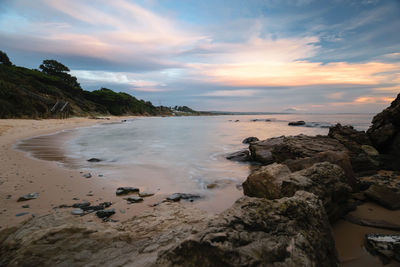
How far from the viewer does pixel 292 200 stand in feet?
6.82

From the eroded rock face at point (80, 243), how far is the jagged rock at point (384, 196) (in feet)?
12.1

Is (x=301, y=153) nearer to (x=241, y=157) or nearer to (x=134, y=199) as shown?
(x=241, y=157)

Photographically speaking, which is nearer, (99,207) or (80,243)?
(80,243)

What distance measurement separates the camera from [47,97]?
112 feet

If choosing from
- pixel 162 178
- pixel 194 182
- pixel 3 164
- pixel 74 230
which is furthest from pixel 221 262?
pixel 3 164

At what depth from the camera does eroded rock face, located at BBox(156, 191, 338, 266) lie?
1473mm

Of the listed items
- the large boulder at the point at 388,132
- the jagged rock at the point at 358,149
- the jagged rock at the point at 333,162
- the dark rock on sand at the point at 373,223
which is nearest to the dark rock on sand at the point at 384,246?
the dark rock on sand at the point at 373,223

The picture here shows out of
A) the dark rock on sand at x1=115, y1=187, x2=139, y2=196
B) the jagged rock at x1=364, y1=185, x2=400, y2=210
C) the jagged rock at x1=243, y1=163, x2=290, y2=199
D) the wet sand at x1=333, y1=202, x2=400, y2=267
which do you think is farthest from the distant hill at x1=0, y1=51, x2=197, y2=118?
the jagged rock at x1=364, y1=185, x2=400, y2=210

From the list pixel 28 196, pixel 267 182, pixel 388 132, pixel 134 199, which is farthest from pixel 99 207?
pixel 388 132

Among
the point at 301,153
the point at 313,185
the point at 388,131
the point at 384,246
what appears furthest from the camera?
the point at 388,131

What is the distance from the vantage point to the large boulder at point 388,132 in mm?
6993

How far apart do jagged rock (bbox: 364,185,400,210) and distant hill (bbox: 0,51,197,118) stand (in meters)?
29.3

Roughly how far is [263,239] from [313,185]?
1817 millimetres

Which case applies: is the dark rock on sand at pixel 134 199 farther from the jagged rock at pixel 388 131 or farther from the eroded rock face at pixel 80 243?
the jagged rock at pixel 388 131
